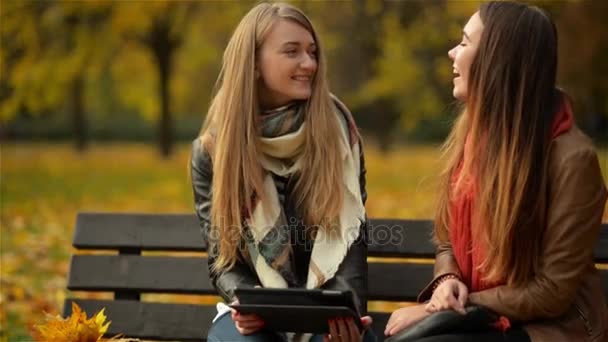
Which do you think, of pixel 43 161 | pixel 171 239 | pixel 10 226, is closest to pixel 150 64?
pixel 43 161

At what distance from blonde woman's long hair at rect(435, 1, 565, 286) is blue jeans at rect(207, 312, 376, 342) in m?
0.62

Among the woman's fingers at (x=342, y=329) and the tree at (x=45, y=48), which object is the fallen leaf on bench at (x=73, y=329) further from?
the tree at (x=45, y=48)

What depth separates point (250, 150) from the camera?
3795mm

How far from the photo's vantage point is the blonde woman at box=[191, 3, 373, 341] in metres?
3.75

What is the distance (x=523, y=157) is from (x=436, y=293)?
0.51 metres

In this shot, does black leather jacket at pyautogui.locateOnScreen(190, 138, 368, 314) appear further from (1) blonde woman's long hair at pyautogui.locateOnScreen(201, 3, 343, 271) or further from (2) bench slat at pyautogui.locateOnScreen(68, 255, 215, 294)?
(2) bench slat at pyautogui.locateOnScreen(68, 255, 215, 294)

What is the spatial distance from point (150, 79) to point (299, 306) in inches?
1000

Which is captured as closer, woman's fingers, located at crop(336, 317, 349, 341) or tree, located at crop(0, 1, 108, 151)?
woman's fingers, located at crop(336, 317, 349, 341)

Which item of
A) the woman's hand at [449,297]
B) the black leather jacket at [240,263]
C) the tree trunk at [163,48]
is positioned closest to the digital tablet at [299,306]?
the woman's hand at [449,297]

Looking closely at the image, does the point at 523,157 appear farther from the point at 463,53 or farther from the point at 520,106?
the point at 463,53

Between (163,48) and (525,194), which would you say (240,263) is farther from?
(163,48)

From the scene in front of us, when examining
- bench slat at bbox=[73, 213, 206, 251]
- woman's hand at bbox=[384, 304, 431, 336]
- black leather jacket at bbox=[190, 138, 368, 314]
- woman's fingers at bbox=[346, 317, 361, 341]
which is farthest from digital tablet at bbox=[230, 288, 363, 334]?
bench slat at bbox=[73, 213, 206, 251]

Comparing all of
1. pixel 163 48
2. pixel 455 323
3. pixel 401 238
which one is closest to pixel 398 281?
pixel 401 238

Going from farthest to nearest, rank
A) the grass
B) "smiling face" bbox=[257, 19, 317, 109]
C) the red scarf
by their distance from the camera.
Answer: the grass, "smiling face" bbox=[257, 19, 317, 109], the red scarf
